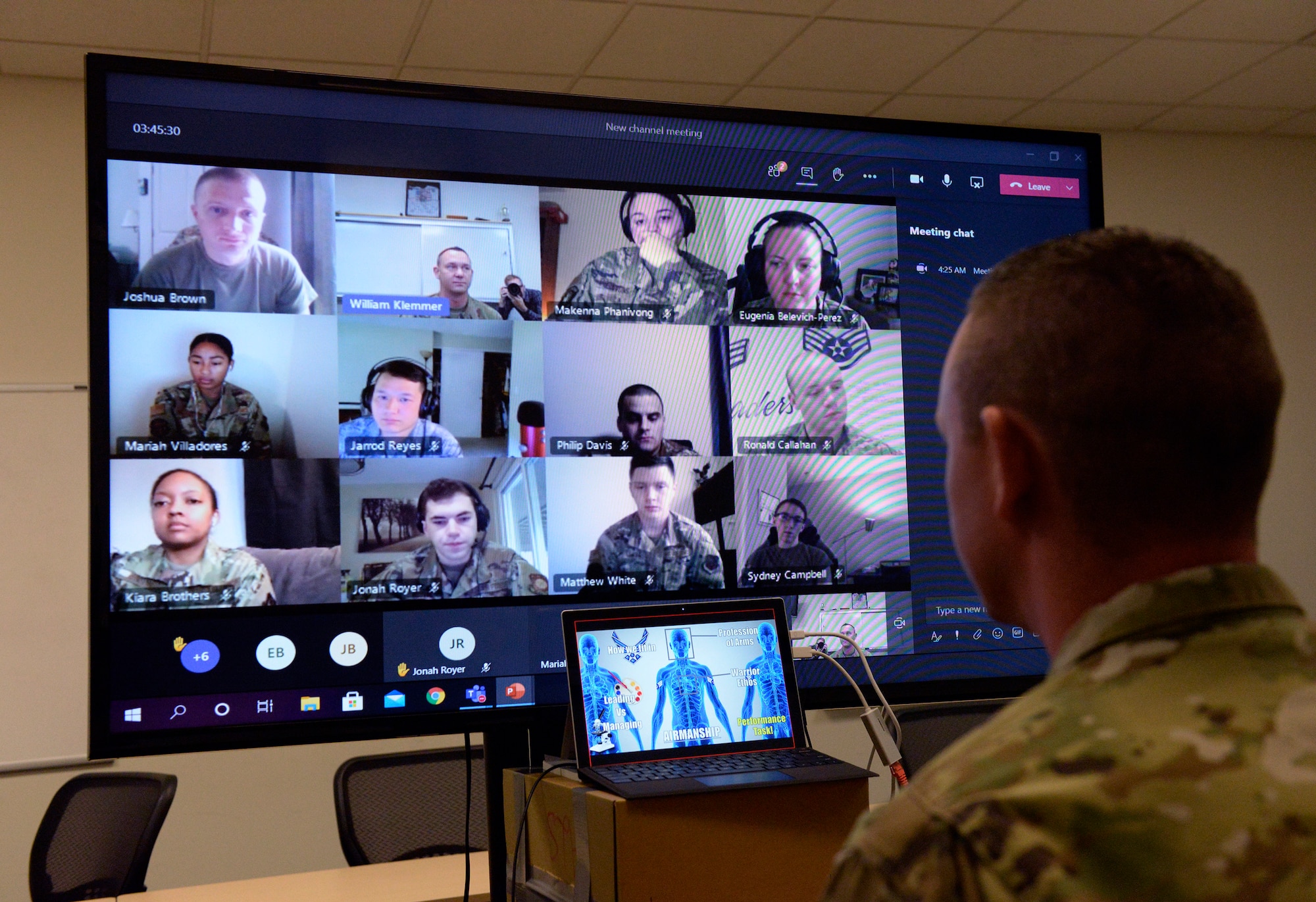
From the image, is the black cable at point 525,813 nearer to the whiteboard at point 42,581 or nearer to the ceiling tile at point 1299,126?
the whiteboard at point 42,581

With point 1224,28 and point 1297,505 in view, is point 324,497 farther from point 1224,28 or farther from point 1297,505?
point 1297,505

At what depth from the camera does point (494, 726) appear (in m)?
1.62

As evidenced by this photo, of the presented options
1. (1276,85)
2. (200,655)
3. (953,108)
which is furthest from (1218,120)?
(200,655)

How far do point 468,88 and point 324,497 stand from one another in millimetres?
635

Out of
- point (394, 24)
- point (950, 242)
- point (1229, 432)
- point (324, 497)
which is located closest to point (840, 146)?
point (950, 242)

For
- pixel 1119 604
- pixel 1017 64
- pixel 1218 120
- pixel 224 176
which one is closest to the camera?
pixel 1119 604

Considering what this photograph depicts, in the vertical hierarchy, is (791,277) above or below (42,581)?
above

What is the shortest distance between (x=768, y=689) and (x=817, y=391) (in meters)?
0.47

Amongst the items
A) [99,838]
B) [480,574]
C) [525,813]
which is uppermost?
[480,574]

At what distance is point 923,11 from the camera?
3797mm

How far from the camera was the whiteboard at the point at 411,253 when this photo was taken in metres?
1.58

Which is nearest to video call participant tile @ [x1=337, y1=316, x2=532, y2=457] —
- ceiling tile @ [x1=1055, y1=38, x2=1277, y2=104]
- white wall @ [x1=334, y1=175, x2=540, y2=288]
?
white wall @ [x1=334, y1=175, x2=540, y2=288]

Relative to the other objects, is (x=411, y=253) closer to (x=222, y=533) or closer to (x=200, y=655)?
(x=222, y=533)

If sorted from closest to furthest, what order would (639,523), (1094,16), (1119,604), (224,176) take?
(1119,604) < (224,176) < (639,523) < (1094,16)
